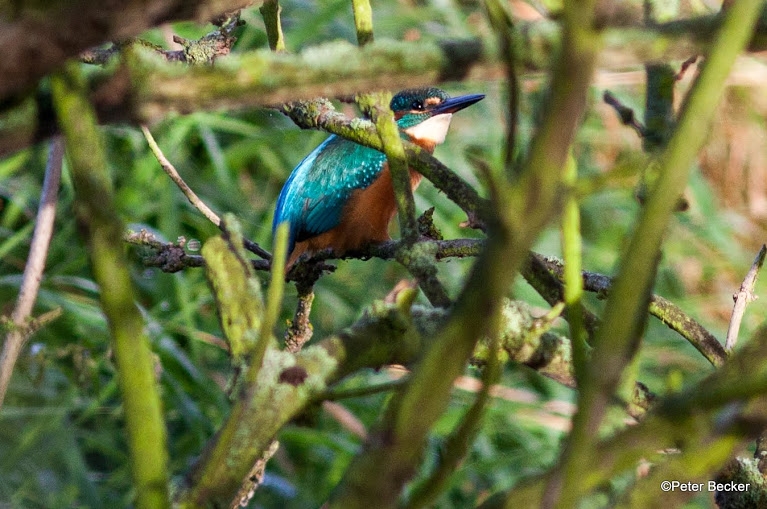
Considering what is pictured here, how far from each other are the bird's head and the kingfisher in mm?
170

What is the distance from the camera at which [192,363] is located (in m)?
2.59

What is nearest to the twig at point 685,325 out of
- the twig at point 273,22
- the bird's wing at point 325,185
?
the twig at point 273,22

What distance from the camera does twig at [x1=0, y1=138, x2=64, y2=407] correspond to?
3.64ft

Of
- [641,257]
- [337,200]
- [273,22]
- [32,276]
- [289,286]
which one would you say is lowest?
[289,286]

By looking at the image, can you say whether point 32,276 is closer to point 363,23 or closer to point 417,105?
point 363,23

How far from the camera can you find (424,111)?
8.65 feet

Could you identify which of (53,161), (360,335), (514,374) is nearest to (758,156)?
(514,374)

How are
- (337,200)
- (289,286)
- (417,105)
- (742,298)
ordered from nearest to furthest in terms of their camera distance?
(742,298)
(337,200)
(289,286)
(417,105)

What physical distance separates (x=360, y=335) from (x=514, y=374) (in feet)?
8.13

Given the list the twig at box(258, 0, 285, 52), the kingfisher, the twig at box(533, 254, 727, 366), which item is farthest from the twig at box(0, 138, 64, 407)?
the kingfisher

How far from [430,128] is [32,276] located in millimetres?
1657

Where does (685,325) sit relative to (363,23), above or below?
below

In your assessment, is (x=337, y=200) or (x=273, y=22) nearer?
(x=273, y=22)

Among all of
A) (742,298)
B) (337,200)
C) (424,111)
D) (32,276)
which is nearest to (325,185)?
(337,200)
